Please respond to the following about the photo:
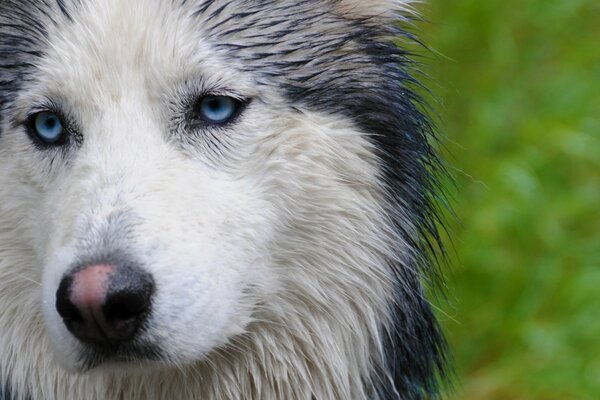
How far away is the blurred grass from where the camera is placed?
4590 mm

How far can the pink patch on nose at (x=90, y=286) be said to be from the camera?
2.18 metres

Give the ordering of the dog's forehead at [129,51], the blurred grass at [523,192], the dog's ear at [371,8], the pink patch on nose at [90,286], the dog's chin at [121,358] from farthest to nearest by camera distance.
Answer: the blurred grass at [523,192], the dog's ear at [371,8], the dog's forehead at [129,51], the dog's chin at [121,358], the pink patch on nose at [90,286]

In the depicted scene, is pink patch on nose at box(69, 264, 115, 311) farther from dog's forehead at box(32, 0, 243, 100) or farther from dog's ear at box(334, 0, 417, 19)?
dog's ear at box(334, 0, 417, 19)

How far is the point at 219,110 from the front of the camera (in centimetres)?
257

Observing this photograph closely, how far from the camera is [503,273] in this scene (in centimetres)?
487

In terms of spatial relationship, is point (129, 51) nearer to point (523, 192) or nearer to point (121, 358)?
point (121, 358)

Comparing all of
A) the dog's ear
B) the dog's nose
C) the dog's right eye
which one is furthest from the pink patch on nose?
the dog's ear

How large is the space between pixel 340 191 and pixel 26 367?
1062 millimetres

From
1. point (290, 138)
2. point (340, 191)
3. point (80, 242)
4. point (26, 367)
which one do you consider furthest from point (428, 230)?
point (26, 367)

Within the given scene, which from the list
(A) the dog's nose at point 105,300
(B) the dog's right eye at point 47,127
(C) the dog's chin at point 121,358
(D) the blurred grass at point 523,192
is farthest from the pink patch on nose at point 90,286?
(D) the blurred grass at point 523,192

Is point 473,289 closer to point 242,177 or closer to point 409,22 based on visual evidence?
point 409,22

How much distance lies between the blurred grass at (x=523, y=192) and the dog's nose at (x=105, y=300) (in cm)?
215

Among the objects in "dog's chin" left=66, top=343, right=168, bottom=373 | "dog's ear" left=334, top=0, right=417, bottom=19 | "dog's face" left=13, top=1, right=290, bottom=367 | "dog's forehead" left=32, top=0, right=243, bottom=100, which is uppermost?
"dog's ear" left=334, top=0, right=417, bottom=19

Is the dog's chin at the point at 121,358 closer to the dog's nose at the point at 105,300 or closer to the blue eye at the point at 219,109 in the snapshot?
the dog's nose at the point at 105,300
